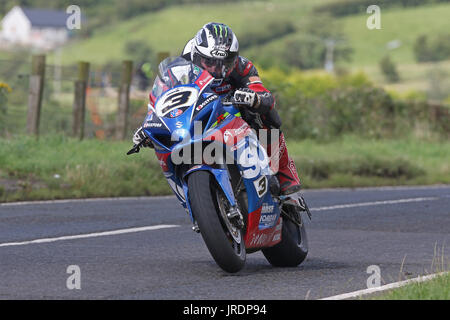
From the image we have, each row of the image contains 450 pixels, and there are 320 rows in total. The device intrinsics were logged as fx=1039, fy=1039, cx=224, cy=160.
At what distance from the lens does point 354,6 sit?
16600cm

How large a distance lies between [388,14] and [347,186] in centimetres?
14089

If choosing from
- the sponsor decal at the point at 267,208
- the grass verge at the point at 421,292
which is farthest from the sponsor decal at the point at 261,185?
the grass verge at the point at 421,292

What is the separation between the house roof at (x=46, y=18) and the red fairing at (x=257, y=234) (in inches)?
6731

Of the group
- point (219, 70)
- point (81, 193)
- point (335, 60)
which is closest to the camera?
point (219, 70)

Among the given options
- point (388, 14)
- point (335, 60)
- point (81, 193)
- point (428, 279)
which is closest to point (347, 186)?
point (81, 193)

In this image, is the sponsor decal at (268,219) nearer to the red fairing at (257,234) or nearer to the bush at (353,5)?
the red fairing at (257,234)

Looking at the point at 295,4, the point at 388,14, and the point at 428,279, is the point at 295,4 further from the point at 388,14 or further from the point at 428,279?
the point at 428,279

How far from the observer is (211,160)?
7.38 meters

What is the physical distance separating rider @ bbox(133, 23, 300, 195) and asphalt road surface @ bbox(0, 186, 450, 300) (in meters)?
1.08

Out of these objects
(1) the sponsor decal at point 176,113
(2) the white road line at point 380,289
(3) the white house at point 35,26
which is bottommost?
(2) the white road line at point 380,289

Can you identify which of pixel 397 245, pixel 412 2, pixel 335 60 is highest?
pixel 412 2

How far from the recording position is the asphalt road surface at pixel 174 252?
694 cm

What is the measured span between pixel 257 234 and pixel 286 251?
681mm

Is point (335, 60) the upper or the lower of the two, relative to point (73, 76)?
upper
